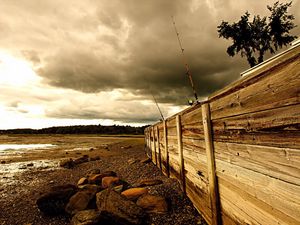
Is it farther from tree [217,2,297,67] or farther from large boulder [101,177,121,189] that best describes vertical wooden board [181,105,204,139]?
tree [217,2,297,67]

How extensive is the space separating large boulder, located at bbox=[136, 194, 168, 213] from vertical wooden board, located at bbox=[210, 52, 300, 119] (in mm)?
2831

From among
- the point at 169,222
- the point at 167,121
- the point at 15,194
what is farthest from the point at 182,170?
the point at 15,194

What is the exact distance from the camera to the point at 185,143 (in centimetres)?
513

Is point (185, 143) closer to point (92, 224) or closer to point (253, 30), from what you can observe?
Answer: point (92, 224)

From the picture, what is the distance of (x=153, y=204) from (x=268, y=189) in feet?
10.7

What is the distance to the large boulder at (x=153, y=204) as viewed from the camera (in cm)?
476

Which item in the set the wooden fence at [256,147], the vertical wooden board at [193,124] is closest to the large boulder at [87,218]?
the wooden fence at [256,147]

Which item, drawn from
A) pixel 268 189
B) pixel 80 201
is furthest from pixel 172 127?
pixel 268 189

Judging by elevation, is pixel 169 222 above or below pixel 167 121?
below

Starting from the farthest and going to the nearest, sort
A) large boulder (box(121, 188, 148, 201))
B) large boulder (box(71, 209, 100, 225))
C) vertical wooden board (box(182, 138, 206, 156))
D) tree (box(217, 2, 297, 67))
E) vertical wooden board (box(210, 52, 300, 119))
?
1. tree (box(217, 2, 297, 67))
2. large boulder (box(121, 188, 148, 201))
3. large boulder (box(71, 209, 100, 225))
4. vertical wooden board (box(182, 138, 206, 156))
5. vertical wooden board (box(210, 52, 300, 119))

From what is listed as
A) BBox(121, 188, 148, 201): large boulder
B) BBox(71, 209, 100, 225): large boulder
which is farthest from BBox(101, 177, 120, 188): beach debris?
BBox(71, 209, 100, 225): large boulder

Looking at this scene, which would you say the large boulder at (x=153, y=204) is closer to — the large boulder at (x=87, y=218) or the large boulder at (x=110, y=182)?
the large boulder at (x=87, y=218)

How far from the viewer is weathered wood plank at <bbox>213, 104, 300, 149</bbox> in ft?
5.51

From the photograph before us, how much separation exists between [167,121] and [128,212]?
3478mm
